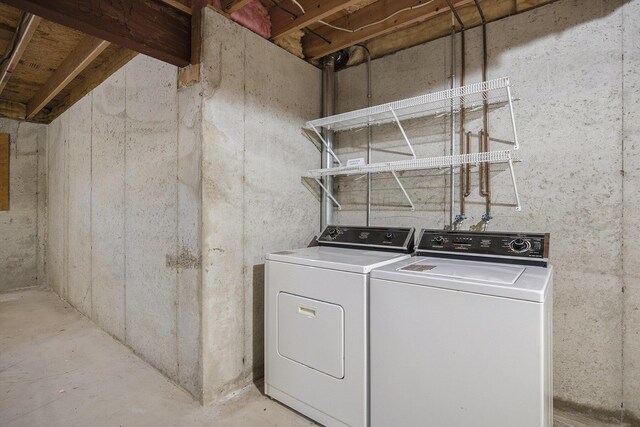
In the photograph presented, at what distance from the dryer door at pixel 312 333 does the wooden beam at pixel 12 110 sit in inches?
199

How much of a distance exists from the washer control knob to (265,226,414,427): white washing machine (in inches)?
21.6

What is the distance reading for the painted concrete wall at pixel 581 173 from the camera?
1625mm

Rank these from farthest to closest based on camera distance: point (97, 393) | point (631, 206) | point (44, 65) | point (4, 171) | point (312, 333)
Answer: point (4, 171)
point (44, 65)
point (97, 393)
point (312, 333)
point (631, 206)

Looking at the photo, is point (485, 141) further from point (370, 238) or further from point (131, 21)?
point (131, 21)

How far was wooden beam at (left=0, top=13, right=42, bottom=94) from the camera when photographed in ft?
7.14

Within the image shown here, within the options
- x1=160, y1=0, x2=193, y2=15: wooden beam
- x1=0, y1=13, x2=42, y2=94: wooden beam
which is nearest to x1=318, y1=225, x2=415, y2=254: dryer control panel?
x1=160, y1=0, x2=193, y2=15: wooden beam

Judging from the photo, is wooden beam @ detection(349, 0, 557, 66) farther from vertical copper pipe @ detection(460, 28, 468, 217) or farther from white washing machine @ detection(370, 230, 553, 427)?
white washing machine @ detection(370, 230, 553, 427)

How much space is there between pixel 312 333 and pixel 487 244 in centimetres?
107

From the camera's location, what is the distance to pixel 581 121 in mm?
1733

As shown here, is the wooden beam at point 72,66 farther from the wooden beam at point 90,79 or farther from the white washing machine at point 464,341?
the white washing machine at point 464,341

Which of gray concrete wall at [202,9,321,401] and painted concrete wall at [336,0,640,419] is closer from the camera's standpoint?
painted concrete wall at [336,0,640,419]

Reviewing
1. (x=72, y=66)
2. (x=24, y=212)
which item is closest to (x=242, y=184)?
(x=72, y=66)

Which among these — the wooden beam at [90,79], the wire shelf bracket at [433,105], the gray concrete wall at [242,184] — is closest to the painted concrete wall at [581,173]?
the wire shelf bracket at [433,105]

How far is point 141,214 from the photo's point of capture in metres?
2.42
